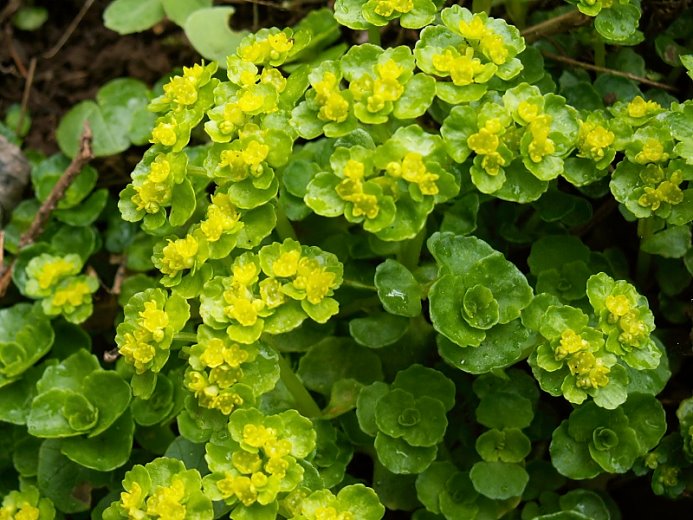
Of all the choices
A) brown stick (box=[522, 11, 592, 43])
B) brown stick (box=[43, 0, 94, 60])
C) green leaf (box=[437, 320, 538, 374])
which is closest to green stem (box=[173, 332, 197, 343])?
green leaf (box=[437, 320, 538, 374])

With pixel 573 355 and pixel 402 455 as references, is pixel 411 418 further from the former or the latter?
pixel 573 355

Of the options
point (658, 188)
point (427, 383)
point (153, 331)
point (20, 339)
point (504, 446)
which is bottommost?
point (20, 339)

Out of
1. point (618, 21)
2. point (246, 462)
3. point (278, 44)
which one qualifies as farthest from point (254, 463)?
point (618, 21)

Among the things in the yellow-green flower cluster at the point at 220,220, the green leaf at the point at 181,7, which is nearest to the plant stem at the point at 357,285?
the yellow-green flower cluster at the point at 220,220

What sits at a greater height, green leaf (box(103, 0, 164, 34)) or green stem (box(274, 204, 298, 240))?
green stem (box(274, 204, 298, 240))

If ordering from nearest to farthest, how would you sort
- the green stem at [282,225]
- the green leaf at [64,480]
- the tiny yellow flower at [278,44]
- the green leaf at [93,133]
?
the tiny yellow flower at [278,44] → the green stem at [282,225] → the green leaf at [64,480] → the green leaf at [93,133]

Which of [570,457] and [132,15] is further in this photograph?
[132,15]

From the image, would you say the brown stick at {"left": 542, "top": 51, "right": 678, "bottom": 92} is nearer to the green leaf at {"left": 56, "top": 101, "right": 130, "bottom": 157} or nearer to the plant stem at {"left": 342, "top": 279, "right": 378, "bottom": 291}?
the plant stem at {"left": 342, "top": 279, "right": 378, "bottom": 291}

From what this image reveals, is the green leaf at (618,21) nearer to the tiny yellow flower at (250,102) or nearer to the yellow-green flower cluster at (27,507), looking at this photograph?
the tiny yellow flower at (250,102)
